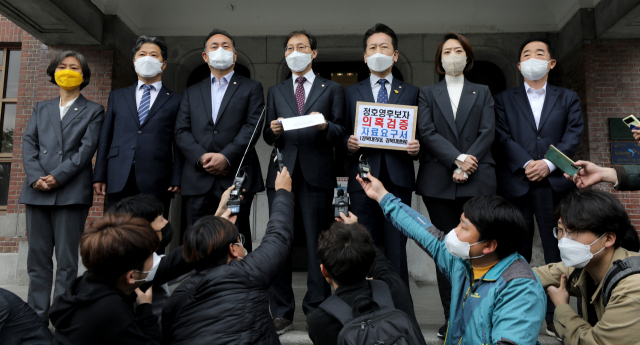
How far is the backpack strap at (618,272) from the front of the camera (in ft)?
7.56

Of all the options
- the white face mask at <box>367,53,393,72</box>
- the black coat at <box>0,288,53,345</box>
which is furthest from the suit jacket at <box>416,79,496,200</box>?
the black coat at <box>0,288,53,345</box>

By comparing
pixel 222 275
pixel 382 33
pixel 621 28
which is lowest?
pixel 222 275

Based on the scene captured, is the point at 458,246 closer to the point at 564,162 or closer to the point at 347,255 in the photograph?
the point at 347,255

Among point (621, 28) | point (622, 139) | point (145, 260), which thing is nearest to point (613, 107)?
point (622, 139)

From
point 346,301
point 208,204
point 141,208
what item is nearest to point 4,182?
point 208,204

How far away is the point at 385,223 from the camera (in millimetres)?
3809

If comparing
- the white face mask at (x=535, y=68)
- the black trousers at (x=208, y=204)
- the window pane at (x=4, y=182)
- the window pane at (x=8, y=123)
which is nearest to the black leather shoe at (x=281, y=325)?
the black trousers at (x=208, y=204)

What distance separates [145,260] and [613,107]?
639 cm

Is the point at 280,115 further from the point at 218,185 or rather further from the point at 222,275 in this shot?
the point at 222,275

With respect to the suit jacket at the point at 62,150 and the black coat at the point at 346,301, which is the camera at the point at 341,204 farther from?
the suit jacket at the point at 62,150

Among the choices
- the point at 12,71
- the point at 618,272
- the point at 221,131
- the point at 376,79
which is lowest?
the point at 618,272

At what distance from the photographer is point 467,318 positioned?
2.45 meters

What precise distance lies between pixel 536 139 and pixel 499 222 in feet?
6.46

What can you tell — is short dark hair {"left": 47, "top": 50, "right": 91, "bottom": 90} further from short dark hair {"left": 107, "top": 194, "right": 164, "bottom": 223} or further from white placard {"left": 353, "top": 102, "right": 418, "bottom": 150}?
white placard {"left": 353, "top": 102, "right": 418, "bottom": 150}
